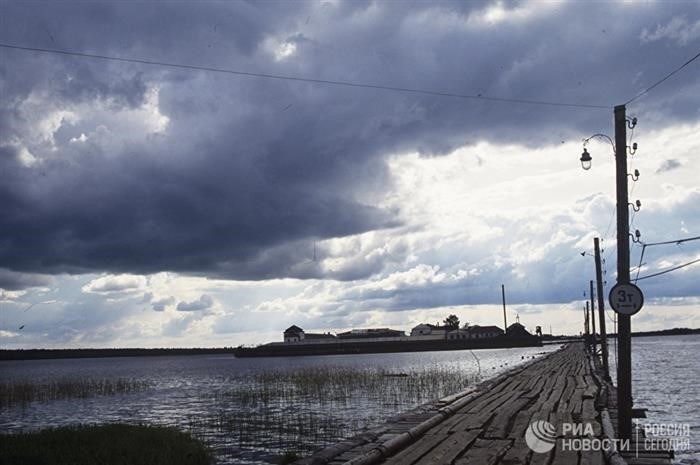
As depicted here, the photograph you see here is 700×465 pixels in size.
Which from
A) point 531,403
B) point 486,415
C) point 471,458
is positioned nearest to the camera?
point 471,458

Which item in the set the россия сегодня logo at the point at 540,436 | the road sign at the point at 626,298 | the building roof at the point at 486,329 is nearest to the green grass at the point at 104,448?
the россия сегодня logo at the point at 540,436

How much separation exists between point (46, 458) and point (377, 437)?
10483 mm

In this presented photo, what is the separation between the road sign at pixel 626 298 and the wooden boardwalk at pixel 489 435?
8.62 feet

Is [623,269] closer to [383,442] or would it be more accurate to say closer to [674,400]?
[383,442]

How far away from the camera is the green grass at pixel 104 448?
18.2m

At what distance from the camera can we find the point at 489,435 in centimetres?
1390

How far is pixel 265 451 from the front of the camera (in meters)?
21.7

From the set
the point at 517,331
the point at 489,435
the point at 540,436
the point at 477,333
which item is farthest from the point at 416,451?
the point at 477,333

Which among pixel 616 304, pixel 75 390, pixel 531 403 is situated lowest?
pixel 75 390

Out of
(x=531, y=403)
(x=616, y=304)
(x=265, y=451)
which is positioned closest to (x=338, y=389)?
(x=265, y=451)

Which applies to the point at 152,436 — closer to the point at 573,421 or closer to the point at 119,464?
the point at 119,464

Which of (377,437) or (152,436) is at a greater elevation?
(377,437)

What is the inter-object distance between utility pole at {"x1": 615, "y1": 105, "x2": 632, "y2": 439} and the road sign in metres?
0.32

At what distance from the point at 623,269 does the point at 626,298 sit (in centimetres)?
105
